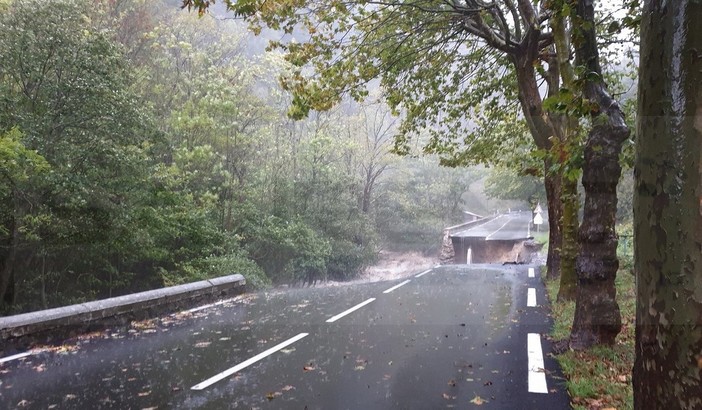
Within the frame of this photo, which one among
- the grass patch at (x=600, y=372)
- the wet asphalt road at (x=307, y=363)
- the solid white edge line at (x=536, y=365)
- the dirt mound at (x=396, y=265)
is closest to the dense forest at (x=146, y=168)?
the dirt mound at (x=396, y=265)

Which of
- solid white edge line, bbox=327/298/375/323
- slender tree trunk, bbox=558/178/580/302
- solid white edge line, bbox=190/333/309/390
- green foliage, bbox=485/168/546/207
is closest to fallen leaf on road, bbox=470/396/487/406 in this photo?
solid white edge line, bbox=190/333/309/390

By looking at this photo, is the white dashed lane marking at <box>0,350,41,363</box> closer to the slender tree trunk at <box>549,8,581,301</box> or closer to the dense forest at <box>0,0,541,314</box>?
the dense forest at <box>0,0,541,314</box>

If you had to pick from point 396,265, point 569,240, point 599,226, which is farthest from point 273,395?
point 396,265

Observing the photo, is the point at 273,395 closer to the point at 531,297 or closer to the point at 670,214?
the point at 670,214

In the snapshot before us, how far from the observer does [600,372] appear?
593cm

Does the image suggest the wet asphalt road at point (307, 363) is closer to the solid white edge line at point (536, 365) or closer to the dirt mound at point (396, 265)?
the solid white edge line at point (536, 365)

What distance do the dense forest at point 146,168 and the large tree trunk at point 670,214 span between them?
366 inches

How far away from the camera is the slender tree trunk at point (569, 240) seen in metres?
9.76

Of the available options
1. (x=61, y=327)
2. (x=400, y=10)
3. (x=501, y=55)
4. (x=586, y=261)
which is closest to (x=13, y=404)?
(x=61, y=327)

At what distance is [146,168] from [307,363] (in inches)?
345

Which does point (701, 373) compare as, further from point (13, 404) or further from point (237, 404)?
point (13, 404)

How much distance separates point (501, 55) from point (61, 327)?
13.3 meters

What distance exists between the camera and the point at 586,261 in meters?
7.07

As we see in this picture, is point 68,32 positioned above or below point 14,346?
above
